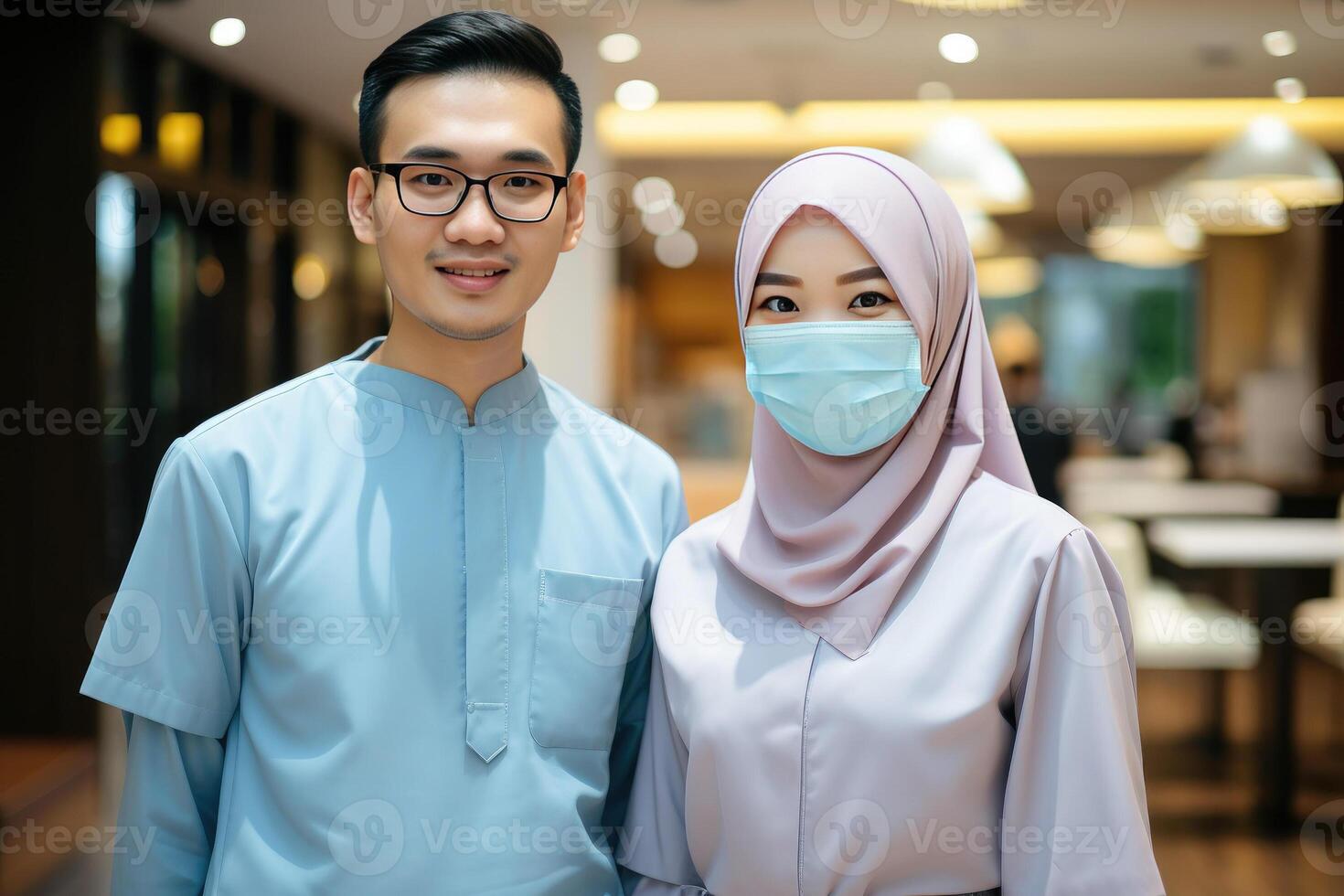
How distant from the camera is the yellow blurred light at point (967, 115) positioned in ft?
16.7

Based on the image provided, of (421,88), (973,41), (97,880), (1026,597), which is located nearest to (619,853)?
(1026,597)

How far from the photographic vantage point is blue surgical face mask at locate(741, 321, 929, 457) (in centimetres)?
141

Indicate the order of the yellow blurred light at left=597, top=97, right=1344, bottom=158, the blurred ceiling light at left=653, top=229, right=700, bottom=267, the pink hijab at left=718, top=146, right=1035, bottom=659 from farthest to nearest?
the blurred ceiling light at left=653, top=229, right=700, bottom=267, the yellow blurred light at left=597, top=97, right=1344, bottom=158, the pink hijab at left=718, top=146, right=1035, bottom=659

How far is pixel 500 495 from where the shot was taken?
1532 mm

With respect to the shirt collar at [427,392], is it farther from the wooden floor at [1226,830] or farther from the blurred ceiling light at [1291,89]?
the blurred ceiling light at [1291,89]

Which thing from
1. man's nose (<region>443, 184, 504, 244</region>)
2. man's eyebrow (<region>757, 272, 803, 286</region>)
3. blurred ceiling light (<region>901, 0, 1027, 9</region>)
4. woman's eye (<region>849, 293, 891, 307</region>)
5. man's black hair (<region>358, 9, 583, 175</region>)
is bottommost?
woman's eye (<region>849, 293, 891, 307</region>)

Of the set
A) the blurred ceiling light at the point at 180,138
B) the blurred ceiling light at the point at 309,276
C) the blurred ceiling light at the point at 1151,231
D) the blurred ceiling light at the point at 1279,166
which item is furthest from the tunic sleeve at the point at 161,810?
the blurred ceiling light at the point at 309,276

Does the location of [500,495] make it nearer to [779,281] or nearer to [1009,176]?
[779,281]

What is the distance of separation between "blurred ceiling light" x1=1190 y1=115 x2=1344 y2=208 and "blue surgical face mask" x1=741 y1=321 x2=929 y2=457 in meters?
3.91

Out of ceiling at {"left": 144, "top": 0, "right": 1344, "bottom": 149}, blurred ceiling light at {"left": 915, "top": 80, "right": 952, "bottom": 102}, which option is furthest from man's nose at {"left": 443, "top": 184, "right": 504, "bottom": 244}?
blurred ceiling light at {"left": 915, "top": 80, "right": 952, "bottom": 102}

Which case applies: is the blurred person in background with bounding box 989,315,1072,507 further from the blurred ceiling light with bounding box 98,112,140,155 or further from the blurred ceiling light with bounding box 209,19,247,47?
the blurred ceiling light with bounding box 98,112,140,155

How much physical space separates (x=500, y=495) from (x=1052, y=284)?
10.2m

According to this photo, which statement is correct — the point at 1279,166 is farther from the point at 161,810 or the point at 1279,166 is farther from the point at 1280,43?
the point at 161,810

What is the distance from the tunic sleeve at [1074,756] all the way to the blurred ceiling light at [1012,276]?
940cm
